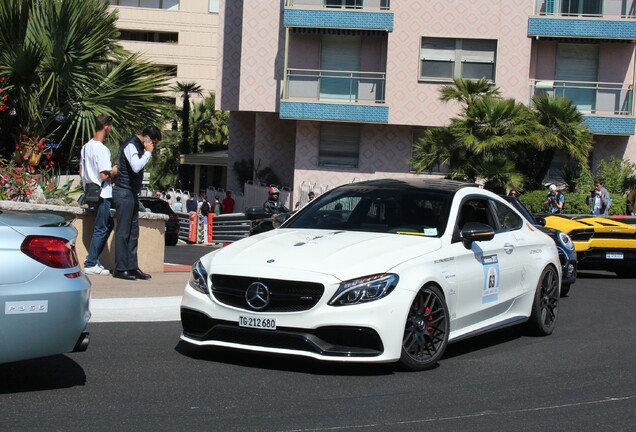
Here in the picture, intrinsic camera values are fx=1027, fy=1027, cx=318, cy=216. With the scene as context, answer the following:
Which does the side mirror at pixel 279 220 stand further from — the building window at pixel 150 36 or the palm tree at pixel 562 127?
the building window at pixel 150 36

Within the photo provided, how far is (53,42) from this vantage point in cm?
1723

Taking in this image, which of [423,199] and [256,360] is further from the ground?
[423,199]

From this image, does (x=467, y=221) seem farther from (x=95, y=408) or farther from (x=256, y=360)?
(x=95, y=408)

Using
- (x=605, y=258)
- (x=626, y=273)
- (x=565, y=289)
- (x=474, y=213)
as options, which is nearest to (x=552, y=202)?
(x=626, y=273)

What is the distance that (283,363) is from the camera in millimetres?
8195

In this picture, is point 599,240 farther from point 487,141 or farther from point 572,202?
point 572,202

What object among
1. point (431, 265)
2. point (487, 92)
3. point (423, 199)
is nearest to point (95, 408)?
point (431, 265)

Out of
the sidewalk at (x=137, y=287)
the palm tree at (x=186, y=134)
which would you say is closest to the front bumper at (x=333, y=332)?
the sidewalk at (x=137, y=287)

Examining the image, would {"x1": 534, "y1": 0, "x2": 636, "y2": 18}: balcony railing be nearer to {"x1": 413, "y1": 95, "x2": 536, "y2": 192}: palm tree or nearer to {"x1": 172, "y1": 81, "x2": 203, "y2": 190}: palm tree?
{"x1": 413, "y1": 95, "x2": 536, "y2": 192}: palm tree

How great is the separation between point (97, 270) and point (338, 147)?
77.0ft

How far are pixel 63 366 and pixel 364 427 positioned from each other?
2.62 metres

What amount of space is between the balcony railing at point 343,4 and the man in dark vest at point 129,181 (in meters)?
23.0

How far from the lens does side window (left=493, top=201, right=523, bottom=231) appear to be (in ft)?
32.4

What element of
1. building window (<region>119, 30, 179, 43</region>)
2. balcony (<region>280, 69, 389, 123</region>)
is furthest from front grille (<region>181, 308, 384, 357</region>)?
building window (<region>119, 30, 179, 43</region>)
